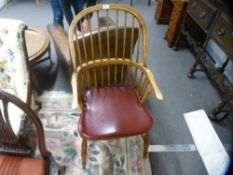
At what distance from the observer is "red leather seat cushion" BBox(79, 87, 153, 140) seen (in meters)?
1.00

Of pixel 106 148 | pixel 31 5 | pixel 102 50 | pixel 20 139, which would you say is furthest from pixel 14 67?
pixel 31 5

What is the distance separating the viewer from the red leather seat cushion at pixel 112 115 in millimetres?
1003

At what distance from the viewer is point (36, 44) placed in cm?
167

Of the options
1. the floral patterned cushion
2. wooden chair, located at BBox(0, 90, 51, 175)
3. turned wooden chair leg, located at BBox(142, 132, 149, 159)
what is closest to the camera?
wooden chair, located at BBox(0, 90, 51, 175)

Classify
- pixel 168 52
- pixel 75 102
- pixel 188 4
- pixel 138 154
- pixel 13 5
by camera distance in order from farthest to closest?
pixel 13 5 < pixel 168 52 < pixel 188 4 < pixel 138 154 < pixel 75 102

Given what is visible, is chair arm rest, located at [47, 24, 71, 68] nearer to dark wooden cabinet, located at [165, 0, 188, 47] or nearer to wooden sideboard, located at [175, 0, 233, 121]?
wooden sideboard, located at [175, 0, 233, 121]

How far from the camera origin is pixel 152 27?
2736mm

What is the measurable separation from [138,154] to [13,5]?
3064mm

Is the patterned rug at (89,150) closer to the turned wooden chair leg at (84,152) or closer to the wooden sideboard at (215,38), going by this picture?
the turned wooden chair leg at (84,152)

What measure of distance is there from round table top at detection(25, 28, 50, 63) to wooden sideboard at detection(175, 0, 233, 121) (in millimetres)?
1408

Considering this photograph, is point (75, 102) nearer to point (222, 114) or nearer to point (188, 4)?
point (222, 114)

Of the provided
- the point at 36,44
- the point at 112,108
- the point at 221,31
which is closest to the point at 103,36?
the point at 112,108

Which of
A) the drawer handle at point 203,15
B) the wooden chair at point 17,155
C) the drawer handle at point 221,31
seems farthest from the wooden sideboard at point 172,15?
the wooden chair at point 17,155

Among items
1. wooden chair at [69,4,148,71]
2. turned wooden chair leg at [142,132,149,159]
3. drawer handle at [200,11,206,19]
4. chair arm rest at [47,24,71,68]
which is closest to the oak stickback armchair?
wooden chair at [69,4,148,71]
